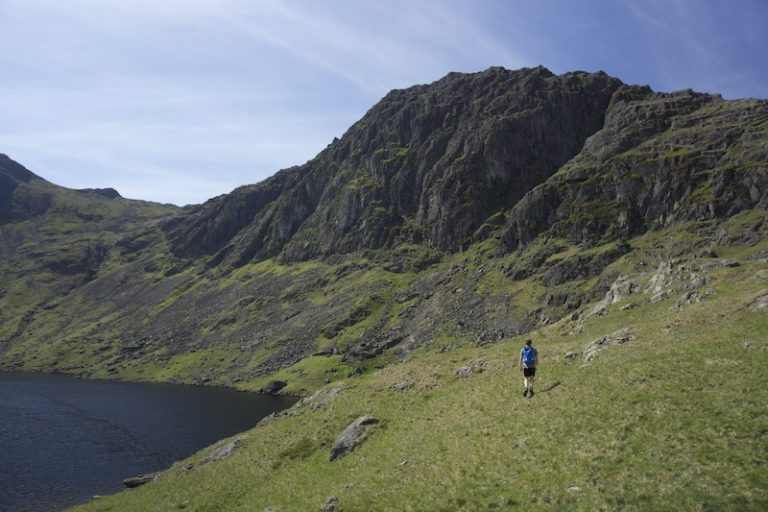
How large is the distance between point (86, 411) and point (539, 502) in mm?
150513

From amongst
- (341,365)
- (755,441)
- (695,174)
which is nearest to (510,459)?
(755,441)

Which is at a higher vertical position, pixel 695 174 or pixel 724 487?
pixel 695 174

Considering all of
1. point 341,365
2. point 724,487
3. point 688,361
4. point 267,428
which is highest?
point 688,361

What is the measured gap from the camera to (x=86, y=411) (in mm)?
136625

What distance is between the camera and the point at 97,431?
112312 mm

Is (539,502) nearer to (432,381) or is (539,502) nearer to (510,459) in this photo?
(510,459)

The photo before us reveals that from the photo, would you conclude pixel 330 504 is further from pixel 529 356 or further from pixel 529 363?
pixel 529 356

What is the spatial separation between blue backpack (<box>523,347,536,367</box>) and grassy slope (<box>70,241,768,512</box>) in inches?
94.0

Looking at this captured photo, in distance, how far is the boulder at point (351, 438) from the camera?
39.0 meters

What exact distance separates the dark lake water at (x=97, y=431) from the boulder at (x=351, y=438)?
167ft

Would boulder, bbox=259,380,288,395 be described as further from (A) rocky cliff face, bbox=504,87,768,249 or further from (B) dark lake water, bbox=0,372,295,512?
(A) rocky cliff face, bbox=504,87,768,249

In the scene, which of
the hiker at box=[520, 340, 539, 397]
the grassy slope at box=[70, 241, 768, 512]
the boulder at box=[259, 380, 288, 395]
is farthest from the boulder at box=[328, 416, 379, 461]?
the boulder at box=[259, 380, 288, 395]

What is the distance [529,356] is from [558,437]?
8.46 metres

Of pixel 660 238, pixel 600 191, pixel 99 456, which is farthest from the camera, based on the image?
pixel 600 191
